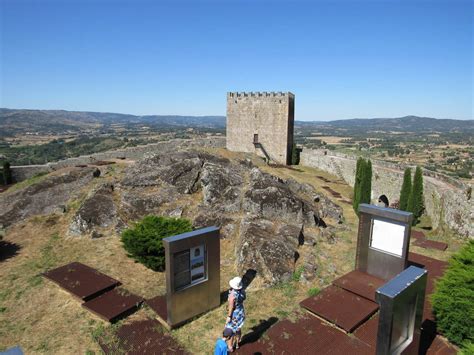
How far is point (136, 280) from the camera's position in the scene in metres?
9.92

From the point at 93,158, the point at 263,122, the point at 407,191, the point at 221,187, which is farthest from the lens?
the point at 263,122

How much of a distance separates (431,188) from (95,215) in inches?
750

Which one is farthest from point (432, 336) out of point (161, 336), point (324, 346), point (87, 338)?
point (87, 338)

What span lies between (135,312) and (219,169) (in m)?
8.53

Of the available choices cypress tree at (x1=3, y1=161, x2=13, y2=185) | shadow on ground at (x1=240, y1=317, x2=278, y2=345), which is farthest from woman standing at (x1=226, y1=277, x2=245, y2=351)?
cypress tree at (x1=3, y1=161, x2=13, y2=185)

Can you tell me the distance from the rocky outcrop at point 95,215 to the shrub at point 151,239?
10.0ft

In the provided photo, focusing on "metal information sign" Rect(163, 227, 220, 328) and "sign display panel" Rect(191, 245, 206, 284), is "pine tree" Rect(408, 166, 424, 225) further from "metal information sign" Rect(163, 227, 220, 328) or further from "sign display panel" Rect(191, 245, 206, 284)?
"sign display panel" Rect(191, 245, 206, 284)

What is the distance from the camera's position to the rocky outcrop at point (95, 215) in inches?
514

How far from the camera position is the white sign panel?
9312 mm

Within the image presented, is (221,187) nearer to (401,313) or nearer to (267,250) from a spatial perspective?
(267,250)

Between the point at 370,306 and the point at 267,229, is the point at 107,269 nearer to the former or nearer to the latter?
the point at 267,229

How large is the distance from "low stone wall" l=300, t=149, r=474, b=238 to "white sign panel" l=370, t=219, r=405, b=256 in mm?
6726

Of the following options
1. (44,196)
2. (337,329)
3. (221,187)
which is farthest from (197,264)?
(44,196)

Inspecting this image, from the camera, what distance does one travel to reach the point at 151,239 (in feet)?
34.0
